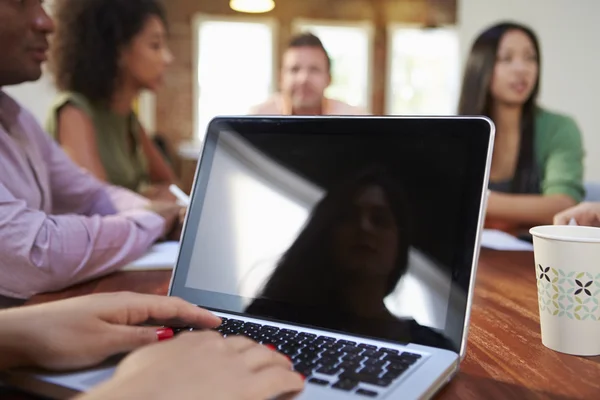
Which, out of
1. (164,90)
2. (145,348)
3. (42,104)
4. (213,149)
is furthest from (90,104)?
(164,90)

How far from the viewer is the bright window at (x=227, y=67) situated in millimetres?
5457

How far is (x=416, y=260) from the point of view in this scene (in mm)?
527

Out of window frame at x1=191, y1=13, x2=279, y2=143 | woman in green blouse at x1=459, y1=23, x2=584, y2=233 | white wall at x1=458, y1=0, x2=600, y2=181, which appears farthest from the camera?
window frame at x1=191, y1=13, x2=279, y2=143

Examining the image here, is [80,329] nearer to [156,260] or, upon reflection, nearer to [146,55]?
[156,260]

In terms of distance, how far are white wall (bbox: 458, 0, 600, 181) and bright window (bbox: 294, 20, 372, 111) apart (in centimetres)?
251

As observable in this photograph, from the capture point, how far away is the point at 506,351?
57 centimetres

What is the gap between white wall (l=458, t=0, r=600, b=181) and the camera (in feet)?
10.3

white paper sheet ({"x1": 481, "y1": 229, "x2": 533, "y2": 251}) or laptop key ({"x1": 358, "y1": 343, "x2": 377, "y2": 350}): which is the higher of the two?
laptop key ({"x1": 358, "y1": 343, "x2": 377, "y2": 350})

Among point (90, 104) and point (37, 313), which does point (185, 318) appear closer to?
point (37, 313)

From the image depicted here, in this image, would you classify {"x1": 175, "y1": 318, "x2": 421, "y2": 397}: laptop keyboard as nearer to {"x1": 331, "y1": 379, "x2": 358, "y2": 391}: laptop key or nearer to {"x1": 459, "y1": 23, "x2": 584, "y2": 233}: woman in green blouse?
{"x1": 331, "y1": 379, "x2": 358, "y2": 391}: laptop key

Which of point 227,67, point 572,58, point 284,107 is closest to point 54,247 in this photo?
point 284,107

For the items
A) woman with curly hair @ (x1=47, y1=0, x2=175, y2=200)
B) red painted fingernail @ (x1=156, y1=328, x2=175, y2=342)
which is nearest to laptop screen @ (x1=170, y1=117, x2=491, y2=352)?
red painted fingernail @ (x1=156, y1=328, x2=175, y2=342)

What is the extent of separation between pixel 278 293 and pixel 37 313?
241 millimetres

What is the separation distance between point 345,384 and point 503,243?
84cm
